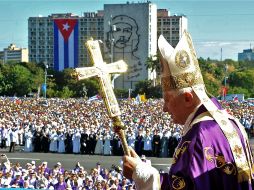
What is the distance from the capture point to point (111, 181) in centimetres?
1575

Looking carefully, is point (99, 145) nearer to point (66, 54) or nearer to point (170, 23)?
point (66, 54)

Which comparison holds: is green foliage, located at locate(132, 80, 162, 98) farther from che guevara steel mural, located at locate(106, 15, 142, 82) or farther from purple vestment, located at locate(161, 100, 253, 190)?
purple vestment, located at locate(161, 100, 253, 190)

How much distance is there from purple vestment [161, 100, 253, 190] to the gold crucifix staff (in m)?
0.73

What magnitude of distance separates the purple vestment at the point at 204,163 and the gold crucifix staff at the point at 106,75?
0.73 m

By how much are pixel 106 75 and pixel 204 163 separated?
4.17 ft

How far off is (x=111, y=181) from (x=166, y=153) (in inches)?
514

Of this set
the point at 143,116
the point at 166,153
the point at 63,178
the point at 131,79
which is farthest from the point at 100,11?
the point at 63,178

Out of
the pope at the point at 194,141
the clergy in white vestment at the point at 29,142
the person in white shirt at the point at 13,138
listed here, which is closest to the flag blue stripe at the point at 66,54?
the pope at the point at 194,141

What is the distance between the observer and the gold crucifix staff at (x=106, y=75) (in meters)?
4.42

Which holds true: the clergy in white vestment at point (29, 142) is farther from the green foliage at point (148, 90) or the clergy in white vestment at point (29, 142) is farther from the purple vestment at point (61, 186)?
the green foliage at point (148, 90)

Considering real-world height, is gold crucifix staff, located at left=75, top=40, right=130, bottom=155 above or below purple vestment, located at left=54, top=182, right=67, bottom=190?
above

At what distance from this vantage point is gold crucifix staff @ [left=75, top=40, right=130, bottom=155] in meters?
4.42

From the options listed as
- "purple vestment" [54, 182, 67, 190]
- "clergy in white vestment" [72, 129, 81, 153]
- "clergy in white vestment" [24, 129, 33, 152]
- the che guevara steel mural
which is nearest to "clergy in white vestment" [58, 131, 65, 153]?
"clergy in white vestment" [72, 129, 81, 153]

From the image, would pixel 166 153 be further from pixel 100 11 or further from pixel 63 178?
pixel 100 11
